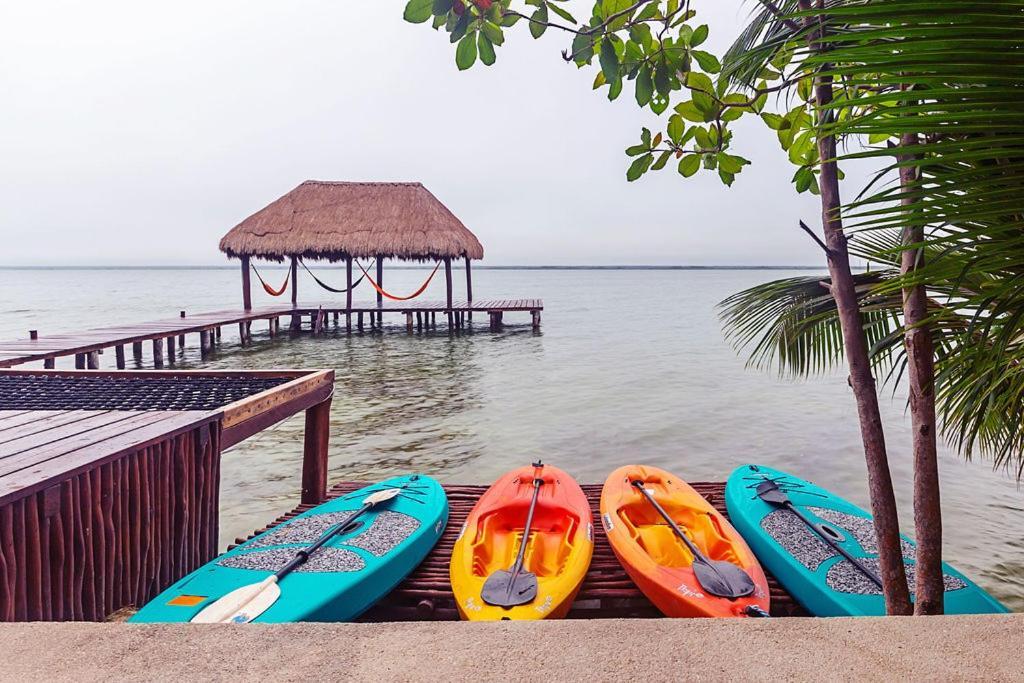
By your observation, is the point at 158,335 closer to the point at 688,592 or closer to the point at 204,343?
the point at 204,343

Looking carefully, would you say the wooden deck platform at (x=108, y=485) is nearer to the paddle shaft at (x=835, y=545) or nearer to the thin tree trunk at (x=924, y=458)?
the thin tree trunk at (x=924, y=458)

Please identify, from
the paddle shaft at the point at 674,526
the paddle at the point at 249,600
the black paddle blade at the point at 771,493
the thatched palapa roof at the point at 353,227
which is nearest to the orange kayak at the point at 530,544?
the paddle shaft at the point at 674,526

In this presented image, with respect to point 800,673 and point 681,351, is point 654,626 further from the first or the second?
point 681,351

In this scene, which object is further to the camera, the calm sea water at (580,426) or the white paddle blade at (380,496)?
the calm sea water at (580,426)

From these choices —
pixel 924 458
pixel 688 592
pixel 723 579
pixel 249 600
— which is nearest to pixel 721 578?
pixel 723 579

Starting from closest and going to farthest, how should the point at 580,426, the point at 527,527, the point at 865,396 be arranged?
1. the point at 865,396
2. the point at 527,527
3. the point at 580,426

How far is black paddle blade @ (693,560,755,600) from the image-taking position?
2777mm

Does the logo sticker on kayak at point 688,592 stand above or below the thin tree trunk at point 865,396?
below

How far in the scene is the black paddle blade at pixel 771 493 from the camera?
13.0ft

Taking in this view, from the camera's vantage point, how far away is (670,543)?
360cm

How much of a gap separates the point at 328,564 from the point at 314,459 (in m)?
1.94

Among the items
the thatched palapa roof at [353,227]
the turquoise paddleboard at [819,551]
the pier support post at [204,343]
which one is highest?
the thatched palapa roof at [353,227]

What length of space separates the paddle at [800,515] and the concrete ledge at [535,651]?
7.61 feet

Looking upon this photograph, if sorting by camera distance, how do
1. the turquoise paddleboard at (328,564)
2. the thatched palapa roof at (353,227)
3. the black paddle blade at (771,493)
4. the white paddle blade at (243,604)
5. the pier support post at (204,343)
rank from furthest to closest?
the thatched palapa roof at (353,227)
the pier support post at (204,343)
the black paddle blade at (771,493)
the turquoise paddleboard at (328,564)
the white paddle blade at (243,604)
